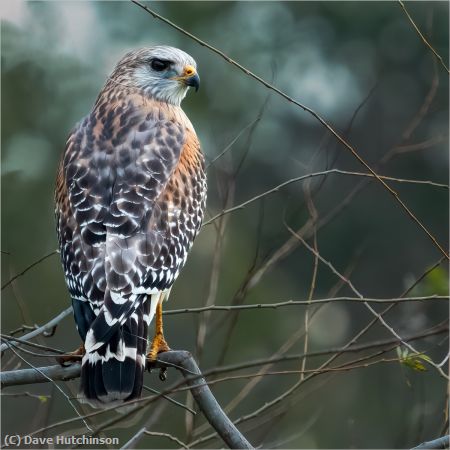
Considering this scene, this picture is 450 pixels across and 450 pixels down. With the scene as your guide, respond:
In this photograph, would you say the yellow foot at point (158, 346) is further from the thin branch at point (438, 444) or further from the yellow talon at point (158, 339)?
the thin branch at point (438, 444)

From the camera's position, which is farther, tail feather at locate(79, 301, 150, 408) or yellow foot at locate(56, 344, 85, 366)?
yellow foot at locate(56, 344, 85, 366)

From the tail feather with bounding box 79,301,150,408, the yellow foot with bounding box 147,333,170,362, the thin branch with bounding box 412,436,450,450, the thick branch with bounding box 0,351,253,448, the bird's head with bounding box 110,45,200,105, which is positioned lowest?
the yellow foot with bounding box 147,333,170,362

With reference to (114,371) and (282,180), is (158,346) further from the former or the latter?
(282,180)

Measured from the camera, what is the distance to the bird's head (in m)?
6.09

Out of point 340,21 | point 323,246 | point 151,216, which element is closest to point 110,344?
point 151,216

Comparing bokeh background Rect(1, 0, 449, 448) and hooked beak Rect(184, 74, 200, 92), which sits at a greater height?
hooked beak Rect(184, 74, 200, 92)

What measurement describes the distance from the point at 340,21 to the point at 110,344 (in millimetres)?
20549

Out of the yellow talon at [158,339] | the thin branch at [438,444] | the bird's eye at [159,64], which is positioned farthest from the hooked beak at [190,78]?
the thin branch at [438,444]

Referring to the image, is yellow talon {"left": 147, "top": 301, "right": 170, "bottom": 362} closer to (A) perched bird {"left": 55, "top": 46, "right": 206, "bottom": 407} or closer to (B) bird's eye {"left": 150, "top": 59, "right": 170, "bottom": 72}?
(A) perched bird {"left": 55, "top": 46, "right": 206, "bottom": 407}

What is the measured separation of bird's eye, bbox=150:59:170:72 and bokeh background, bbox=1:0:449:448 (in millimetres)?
2263

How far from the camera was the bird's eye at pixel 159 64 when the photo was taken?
620 cm

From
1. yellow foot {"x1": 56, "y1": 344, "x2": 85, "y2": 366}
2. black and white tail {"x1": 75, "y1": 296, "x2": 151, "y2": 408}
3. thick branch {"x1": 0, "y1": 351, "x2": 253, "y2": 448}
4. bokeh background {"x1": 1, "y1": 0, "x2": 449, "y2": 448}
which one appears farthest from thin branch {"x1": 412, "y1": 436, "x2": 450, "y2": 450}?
bokeh background {"x1": 1, "y1": 0, "x2": 449, "y2": 448}

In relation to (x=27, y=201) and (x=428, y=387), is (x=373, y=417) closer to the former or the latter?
(x=428, y=387)

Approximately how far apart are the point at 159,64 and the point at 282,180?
13112 mm
